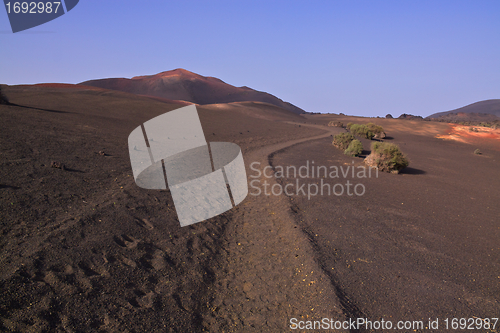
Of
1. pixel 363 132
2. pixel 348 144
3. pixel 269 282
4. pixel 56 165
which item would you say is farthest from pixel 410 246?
pixel 363 132

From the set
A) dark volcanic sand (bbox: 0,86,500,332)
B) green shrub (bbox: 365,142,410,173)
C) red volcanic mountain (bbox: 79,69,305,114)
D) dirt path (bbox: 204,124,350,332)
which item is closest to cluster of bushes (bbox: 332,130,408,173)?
green shrub (bbox: 365,142,410,173)

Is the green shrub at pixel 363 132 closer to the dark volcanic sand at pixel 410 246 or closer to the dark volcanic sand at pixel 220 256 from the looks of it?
the dark volcanic sand at pixel 410 246

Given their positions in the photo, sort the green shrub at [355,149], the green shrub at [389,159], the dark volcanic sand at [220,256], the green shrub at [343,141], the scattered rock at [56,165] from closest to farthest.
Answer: the dark volcanic sand at [220,256], the scattered rock at [56,165], the green shrub at [389,159], the green shrub at [355,149], the green shrub at [343,141]

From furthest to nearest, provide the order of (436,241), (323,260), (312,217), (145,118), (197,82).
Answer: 1. (197,82)
2. (145,118)
3. (312,217)
4. (436,241)
5. (323,260)

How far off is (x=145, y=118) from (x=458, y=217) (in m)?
22.2

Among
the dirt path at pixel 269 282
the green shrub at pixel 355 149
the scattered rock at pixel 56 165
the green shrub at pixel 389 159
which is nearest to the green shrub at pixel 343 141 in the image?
the green shrub at pixel 355 149

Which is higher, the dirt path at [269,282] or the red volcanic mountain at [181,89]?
the red volcanic mountain at [181,89]

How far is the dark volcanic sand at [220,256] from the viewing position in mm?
3820

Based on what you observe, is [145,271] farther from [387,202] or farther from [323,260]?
[387,202]

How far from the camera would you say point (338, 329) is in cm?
361

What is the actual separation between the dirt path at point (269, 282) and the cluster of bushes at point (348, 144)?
10.6 meters

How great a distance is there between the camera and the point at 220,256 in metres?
5.67

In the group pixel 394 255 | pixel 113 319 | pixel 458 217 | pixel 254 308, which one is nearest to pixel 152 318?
pixel 113 319

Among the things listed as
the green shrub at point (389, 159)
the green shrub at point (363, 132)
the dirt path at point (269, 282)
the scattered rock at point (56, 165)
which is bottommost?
the green shrub at point (363, 132)
